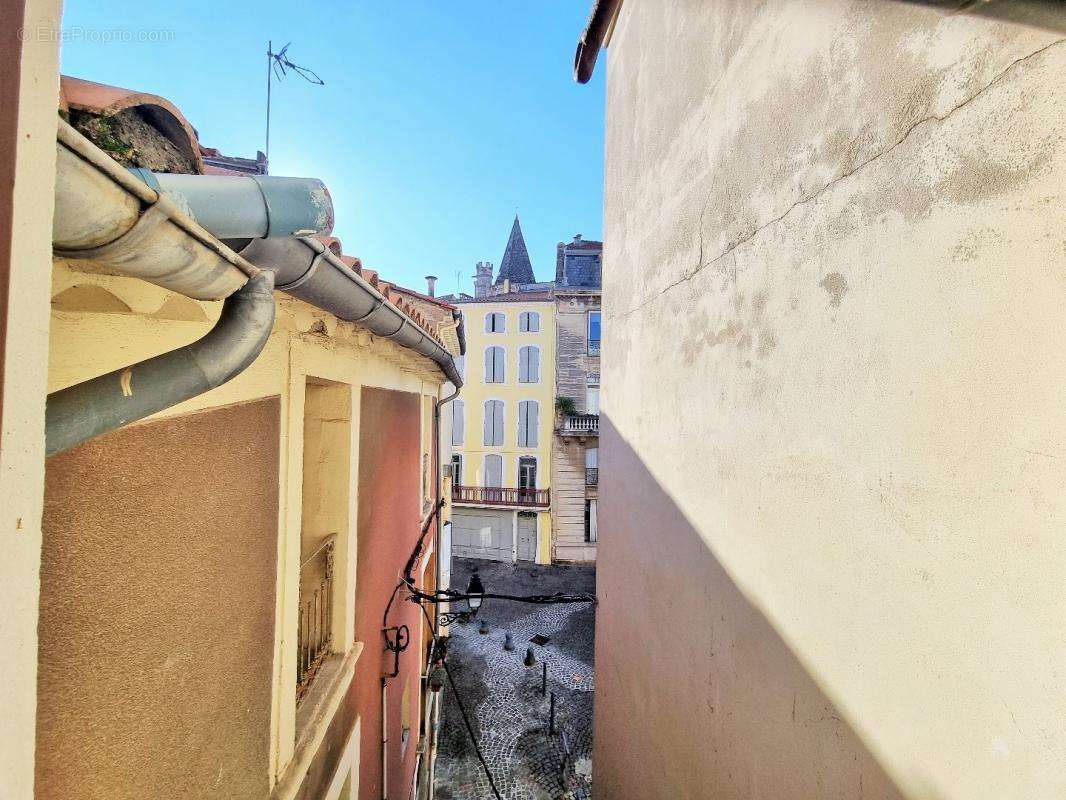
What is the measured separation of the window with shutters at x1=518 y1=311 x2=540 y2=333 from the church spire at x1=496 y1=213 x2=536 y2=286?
1044 centimetres

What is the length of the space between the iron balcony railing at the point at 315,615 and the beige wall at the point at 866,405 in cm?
249

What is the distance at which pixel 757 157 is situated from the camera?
200 cm

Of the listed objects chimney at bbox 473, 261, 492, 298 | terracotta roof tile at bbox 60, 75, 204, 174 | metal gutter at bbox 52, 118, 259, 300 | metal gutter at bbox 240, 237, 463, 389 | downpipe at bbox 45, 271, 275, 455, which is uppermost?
chimney at bbox 473, 261, 492, 298

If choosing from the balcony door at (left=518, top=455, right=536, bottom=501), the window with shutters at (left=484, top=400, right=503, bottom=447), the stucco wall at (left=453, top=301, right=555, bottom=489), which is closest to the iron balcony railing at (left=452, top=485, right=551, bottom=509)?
the balcony door at (left=518, top=455, right=536, bottom=501)

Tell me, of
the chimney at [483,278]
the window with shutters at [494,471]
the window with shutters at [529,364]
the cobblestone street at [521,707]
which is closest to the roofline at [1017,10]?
the cobblestone street at [521,707]

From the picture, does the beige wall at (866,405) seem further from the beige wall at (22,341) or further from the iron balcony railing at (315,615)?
the iron balcony railing at (315,615)

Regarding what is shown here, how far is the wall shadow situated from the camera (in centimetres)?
167

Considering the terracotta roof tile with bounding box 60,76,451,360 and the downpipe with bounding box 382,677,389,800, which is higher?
the terracotta roof tile with bounding box 60,76,451,360

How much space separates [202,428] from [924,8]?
2.74 meters

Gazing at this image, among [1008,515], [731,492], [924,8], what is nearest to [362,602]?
[731,492]

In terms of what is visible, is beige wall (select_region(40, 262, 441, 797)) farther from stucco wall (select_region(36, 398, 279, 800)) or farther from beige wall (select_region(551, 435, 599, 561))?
beige wall (select_region(551, 435, 599, 561))

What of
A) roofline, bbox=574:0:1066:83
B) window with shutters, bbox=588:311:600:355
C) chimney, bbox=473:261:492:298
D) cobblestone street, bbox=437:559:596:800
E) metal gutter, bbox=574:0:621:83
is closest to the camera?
roofline, bbox=574:0:1066:83

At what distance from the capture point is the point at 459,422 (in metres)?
21.4

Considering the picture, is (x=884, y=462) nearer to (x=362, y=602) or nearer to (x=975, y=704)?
(x=975, y=704)
